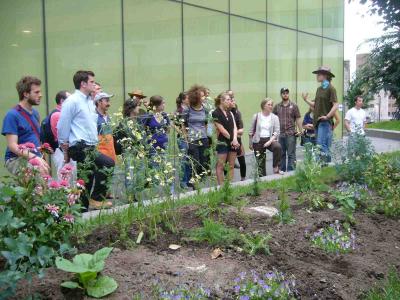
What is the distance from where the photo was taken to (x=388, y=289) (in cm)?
377

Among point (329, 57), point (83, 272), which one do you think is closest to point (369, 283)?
point (83, 272)

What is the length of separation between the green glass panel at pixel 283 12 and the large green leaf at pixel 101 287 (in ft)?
50.7

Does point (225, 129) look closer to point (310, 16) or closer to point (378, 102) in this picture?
point (310, 16)

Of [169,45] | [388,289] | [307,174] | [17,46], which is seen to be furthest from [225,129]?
[169,45]

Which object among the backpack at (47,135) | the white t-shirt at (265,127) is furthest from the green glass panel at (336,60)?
the backpack at (47,135)

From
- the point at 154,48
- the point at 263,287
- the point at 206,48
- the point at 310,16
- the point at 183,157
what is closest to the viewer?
the point at 263,287

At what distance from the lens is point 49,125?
6.84 metres

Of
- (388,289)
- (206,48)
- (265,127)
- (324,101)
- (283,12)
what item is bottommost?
(388,289)

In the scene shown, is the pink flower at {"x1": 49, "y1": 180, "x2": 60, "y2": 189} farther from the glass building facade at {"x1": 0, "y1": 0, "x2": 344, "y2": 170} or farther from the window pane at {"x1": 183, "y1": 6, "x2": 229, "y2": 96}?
the window pane at {"x1": 183, "y1": 6, "x2": 229, "y2": 96}

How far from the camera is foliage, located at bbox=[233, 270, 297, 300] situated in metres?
3.13

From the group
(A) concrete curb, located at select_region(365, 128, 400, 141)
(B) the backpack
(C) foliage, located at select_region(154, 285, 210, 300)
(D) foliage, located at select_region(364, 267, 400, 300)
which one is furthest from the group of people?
(A) concrete curb, located at select_region(365, 128, 400, 141)

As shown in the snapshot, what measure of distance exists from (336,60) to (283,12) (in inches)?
190

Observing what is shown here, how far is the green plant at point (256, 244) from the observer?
398 centimetres

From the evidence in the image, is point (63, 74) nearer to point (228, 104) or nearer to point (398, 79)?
point (228, 104)
